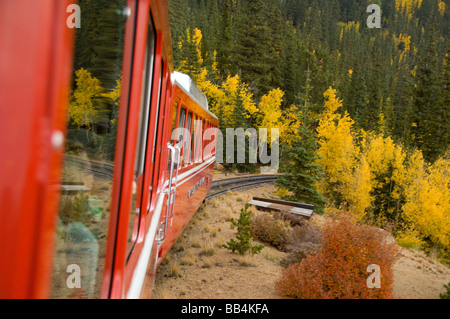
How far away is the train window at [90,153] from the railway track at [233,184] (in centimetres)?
1476

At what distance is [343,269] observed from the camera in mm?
5934

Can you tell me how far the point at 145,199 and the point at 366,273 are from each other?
4670mm

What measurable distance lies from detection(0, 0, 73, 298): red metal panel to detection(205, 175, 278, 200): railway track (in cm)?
1548

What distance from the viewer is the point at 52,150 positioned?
2.36 ft

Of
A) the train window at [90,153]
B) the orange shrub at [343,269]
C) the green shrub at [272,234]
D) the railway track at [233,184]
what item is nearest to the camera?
the train window at [90,153]

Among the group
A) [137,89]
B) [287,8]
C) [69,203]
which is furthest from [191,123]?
[287,8]

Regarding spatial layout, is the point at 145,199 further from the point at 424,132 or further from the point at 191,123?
the point at 424,132

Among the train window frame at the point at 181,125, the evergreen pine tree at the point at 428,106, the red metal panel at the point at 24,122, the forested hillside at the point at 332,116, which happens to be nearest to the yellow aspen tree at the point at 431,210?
the forested hillside at the point at 332,116

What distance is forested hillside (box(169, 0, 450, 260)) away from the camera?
109 ft

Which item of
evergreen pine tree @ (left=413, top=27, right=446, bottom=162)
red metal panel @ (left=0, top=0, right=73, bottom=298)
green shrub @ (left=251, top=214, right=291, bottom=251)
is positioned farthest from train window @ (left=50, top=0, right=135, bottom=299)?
evergreen pine tree @ (left=413, top=27, right=446, bottom=162)

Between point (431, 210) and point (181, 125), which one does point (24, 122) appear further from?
point (431, 210)

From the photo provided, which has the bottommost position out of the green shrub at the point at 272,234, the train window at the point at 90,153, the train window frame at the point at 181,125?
the green shrub at the point at 272,234

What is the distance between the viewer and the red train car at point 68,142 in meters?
0.65

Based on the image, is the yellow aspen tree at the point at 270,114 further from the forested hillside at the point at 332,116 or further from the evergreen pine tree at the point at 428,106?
the evergreen pine tree at the point at 428,106
